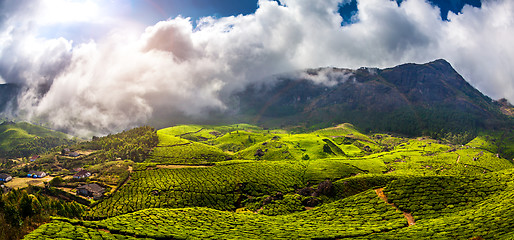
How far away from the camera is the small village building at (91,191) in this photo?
153250mm

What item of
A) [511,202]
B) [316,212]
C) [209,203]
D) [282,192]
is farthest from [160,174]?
[511,202]

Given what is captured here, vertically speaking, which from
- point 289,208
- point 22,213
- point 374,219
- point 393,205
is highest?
point 393,205

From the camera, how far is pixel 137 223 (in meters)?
92.7

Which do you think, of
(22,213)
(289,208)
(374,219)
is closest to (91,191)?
Result: (22,213)

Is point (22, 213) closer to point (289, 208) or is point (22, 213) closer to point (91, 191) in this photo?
point (91, 191)

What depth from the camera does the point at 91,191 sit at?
156 metres

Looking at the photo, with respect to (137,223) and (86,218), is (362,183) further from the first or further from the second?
(86,218)

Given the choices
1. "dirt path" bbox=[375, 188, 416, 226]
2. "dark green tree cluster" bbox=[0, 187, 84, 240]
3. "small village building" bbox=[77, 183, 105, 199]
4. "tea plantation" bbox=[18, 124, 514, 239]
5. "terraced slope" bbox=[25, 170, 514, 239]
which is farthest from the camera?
"small village building" bbox=[77, 183, 105, 199]

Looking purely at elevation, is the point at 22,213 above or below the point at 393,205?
below

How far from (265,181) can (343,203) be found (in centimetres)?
5947

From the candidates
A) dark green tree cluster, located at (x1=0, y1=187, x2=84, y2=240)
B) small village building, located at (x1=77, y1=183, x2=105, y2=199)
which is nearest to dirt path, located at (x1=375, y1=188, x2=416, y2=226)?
dark green tree cluster, located at (x1=0, y1=187, x2=84, y2=240)

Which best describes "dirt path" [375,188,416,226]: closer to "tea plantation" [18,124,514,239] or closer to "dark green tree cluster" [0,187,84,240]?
"tea plantation" [18,124,514,239]

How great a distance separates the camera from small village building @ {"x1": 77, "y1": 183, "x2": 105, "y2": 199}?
503 ft

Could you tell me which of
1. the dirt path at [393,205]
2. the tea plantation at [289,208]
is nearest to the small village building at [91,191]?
the tea plantation at [289,208]
